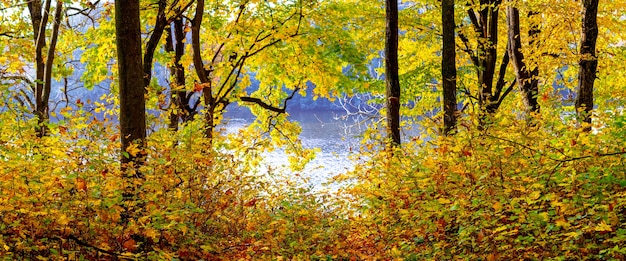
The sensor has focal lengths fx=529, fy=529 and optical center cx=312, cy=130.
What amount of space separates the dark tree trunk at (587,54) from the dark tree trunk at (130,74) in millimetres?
7592

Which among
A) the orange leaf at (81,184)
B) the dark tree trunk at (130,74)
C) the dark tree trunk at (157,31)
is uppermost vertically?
the dark tree trunk at (157,31)

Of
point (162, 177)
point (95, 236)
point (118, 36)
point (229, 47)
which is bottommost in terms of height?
point (95, 236)

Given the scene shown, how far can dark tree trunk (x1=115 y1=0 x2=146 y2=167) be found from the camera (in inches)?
245

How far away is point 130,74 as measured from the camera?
20.6 ft

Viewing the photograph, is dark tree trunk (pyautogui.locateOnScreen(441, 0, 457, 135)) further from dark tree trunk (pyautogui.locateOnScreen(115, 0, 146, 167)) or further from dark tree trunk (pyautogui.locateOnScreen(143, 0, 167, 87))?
dark tree trunk (pyautogui.locateOnScreen(115, 0, 146, 167))

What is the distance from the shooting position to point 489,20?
15594mm

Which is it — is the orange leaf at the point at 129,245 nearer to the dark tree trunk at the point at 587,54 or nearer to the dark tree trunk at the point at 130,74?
the dark tree trunk at the point at 130,74

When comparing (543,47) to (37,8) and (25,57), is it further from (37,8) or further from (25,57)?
(25,57)

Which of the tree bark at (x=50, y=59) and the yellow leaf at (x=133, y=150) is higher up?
the tree bark at (x=50, y=59)

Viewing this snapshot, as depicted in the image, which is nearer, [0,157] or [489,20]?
[0,157]

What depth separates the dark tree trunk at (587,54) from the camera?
9.62 metres

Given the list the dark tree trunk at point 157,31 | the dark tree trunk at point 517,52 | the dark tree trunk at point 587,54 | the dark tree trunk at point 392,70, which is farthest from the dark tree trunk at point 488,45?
the dark tree trunk at point 157,31

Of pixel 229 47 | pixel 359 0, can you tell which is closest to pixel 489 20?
pixel 359 0

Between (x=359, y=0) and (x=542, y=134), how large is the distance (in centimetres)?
1061
